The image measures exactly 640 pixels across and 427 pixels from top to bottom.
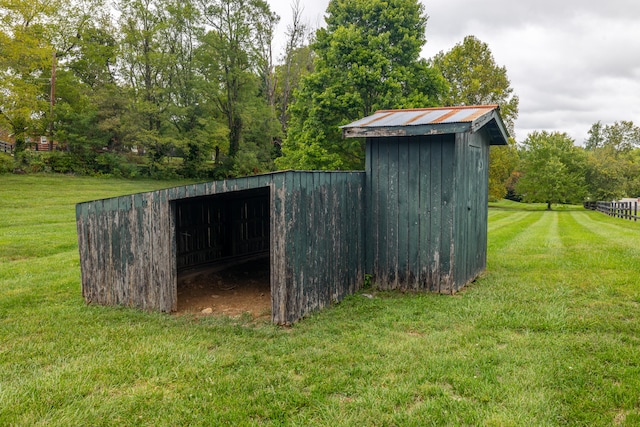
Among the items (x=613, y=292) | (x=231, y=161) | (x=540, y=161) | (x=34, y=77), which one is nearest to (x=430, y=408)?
(x=613, y=292)

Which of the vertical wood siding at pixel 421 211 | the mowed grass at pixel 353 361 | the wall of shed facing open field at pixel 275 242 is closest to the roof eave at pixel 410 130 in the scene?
the vertical wood siding at pixel 421 211

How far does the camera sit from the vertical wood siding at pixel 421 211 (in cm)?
639

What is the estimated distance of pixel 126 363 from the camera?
4.12 metres

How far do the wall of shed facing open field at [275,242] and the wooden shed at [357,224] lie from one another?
16mm

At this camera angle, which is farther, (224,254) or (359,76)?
(359,76)

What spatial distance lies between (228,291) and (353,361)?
3.82 metres

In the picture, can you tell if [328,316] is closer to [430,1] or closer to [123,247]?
[123,247]

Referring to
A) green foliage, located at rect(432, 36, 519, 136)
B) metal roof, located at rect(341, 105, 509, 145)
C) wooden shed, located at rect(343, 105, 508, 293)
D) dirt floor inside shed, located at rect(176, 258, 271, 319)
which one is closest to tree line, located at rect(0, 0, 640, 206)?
green foliage, located at rect(432, 36, 519, 136)

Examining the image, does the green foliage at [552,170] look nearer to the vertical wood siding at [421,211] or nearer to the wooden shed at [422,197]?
A: the wooden shed at [422,197]

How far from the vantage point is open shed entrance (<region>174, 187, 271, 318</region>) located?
6613 mm

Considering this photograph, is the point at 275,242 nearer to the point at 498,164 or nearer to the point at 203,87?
the point at 498,164

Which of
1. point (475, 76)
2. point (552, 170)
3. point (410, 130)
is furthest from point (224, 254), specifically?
point (552, 170)

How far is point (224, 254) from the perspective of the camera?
953 cm

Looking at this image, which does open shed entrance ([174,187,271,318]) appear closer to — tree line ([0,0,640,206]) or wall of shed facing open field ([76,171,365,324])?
wall of shed facing open field ([76,171,365,324])
